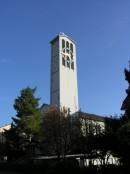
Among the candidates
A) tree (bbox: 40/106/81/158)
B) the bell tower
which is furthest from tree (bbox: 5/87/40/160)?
the bell tower

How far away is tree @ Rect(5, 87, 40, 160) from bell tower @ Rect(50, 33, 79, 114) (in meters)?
12.2

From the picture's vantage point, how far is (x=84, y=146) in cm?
4428

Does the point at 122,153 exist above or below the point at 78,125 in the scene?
below

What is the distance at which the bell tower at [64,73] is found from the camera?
75250 millimetres

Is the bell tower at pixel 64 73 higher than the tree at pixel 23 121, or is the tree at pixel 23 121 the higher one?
the bell tower at pixel 64 73

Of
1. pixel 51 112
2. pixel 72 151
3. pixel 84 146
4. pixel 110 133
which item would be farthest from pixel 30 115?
pixel 110 133

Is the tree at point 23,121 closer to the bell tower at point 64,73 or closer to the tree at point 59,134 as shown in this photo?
the tree at point 59,134

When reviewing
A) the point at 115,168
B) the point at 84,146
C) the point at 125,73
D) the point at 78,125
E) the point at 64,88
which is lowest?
the point at 115,168

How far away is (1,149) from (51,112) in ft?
66.8

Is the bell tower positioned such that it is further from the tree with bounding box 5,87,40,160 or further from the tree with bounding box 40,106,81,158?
the tree with bounding box 40,106,81,158

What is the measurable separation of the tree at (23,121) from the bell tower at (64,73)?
40.1ft

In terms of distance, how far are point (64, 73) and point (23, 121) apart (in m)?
22.9

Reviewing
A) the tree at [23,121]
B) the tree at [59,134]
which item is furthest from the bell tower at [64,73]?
the tree at [59,134]

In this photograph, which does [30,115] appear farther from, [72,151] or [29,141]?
[72,151]
